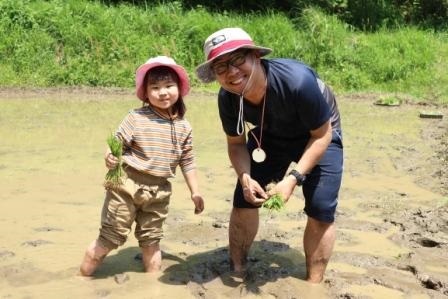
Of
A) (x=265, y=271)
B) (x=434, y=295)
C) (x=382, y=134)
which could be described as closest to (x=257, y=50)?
(x=265, y=271)

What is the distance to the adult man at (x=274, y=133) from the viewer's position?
357 cm

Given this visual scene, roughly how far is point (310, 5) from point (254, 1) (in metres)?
2.31

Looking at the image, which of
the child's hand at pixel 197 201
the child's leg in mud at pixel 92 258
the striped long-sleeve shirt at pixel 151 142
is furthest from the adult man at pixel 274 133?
the child's leg in mud at pixel 92 258

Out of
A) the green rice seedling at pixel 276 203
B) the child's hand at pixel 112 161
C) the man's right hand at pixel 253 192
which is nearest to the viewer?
the green rice seedling at pixel 276 203

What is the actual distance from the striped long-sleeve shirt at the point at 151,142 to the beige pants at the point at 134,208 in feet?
0.24

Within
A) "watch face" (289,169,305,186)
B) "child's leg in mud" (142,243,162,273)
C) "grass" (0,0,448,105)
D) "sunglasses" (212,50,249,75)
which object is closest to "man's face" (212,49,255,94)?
"sunglasses" (212,50,249,75)

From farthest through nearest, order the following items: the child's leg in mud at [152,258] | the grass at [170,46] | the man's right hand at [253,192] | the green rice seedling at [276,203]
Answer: the grass at [170,46] < the child's leg in mud at [152,258] < the man's right hand at [253,192] < the green rice seedling at [276,203]

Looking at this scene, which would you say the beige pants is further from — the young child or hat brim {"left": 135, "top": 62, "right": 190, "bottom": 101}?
hat brim {"left": 135, "top": 62, "right": 190, "bottom": 101}

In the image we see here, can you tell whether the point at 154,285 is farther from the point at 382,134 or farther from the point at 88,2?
the point at 88,2

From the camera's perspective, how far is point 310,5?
1916cm

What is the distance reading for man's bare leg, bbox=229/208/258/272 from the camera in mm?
4215

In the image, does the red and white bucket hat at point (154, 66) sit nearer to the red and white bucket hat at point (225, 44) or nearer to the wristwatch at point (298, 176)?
the red and white bucket hat at point (225, 44)

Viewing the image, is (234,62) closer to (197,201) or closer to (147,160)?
(147,160)

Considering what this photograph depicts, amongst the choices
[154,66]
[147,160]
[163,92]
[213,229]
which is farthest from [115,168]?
[213,229]
